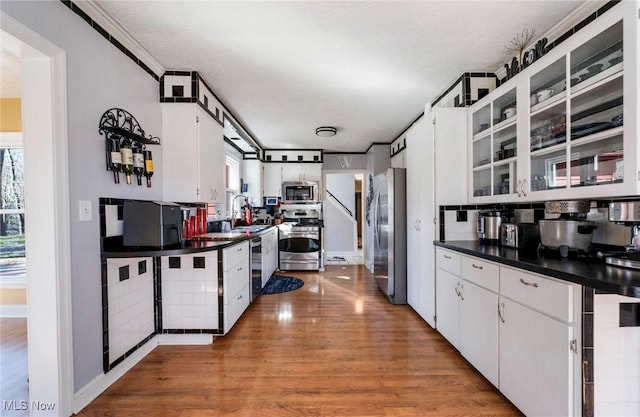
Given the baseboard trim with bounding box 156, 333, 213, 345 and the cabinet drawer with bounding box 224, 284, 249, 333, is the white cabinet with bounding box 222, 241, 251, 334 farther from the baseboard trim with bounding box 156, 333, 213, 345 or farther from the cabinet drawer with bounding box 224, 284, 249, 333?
the baseboard trim with bounding box 156, 333, 213, 345

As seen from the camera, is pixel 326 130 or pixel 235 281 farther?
pixel 326 130

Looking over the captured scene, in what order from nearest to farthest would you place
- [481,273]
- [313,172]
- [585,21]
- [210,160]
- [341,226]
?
[585,21], [481,273], [210,160], [313,172], [341,226]

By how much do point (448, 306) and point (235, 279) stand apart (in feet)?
6.47

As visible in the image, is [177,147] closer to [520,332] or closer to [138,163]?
[138,163]

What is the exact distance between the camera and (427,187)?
2.78 meters

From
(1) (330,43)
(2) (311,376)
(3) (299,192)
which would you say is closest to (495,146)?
(1) (330,43)

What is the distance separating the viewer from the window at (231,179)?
4.67 meters

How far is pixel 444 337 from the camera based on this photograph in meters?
2.48

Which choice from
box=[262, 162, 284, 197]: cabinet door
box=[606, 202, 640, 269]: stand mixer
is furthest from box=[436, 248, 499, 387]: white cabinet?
box=[262, 162, 284, 197]: cabinet door

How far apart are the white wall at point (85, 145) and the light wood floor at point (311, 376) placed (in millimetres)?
403

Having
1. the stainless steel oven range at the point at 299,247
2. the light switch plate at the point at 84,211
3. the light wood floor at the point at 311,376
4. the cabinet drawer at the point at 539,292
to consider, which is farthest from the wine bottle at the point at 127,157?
the stainless steel oven range at the point at 299,247

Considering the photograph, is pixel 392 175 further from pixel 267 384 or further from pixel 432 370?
pixel 267 384

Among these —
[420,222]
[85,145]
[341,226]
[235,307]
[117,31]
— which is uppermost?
[117,31]

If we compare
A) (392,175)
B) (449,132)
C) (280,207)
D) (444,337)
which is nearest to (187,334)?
(444,337)
